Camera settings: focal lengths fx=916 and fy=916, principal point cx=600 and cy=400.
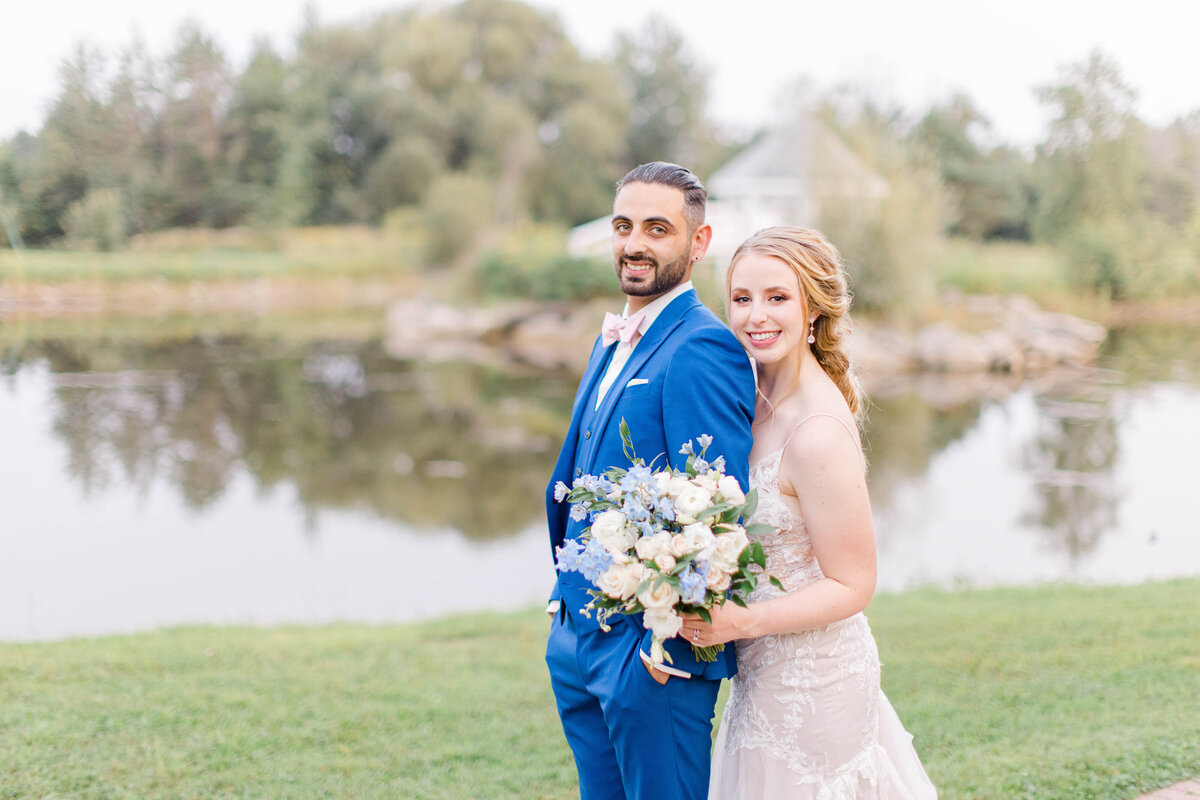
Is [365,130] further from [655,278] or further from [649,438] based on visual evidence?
[649,438]

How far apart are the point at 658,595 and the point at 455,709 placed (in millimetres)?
3211

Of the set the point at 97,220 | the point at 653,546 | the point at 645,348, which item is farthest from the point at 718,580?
the point at 97,220

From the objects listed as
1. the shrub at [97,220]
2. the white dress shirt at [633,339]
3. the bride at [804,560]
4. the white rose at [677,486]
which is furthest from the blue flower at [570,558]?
the shrub at [97,220]

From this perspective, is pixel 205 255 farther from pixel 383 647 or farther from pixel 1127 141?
pixel 1127 141

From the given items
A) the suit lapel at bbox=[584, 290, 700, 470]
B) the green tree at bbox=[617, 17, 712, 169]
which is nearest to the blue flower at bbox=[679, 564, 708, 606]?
the suit lapel at bbox=[584, 290, 700, 470]

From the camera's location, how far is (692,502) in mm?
1938

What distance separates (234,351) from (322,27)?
62.0 feet

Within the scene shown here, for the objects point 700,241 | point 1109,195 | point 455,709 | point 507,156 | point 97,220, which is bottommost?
point 455,709

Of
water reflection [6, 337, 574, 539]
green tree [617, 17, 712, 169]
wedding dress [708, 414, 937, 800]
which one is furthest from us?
green tree [617, 17, 712, 169]

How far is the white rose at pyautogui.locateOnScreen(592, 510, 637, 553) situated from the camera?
6.48 feet

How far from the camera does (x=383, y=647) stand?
6.12 metres

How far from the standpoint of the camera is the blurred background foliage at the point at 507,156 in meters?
10.6

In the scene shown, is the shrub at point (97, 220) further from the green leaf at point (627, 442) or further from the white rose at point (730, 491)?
the white rose at point (730, 491)

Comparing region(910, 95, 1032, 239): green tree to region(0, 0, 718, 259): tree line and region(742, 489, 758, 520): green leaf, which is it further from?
region(742, 489, 758, 520): green leaf
